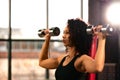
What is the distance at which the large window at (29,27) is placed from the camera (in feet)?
10.0

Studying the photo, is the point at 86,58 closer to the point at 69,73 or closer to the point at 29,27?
the point at 69,73

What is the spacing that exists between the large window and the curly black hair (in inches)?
56.9

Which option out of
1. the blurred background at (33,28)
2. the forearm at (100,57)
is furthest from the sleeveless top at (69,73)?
the blurred background at (33,28)

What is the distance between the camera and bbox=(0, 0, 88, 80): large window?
3051 mm

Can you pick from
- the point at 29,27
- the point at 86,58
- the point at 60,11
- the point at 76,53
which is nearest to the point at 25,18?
the point at 29,27

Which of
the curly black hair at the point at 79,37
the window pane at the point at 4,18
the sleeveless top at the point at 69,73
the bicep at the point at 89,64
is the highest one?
the window pane at the point at 4,18

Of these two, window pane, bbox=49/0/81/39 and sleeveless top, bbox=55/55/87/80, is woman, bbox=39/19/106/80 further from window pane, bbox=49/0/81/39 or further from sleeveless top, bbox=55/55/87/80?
window pane, bbox=49/0/81/39

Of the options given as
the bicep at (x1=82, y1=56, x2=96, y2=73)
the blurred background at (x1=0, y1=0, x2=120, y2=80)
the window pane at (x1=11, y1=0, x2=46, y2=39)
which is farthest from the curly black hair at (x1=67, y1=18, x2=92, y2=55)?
the window pane at (x1=11, y1=0, x2=46, y2=39)

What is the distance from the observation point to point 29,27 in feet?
10.0

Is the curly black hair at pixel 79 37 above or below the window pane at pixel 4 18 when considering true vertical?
below

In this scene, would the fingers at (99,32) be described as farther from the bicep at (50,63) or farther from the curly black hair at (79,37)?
the bicep at (50,63)

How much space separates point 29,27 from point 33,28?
0.13 ft

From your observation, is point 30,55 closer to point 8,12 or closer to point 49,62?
point 8,12

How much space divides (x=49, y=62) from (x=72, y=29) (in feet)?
1.10
